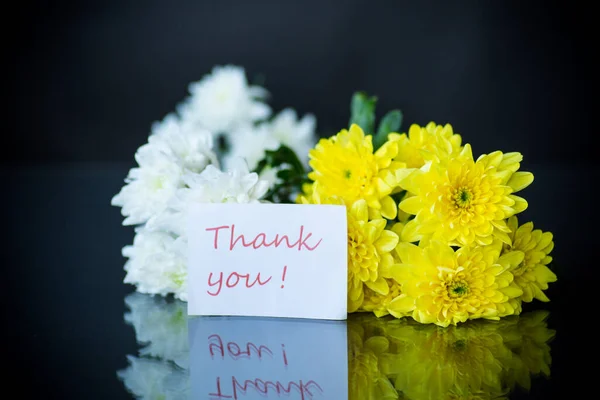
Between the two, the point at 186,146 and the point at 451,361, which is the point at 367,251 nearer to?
the point at 451,361

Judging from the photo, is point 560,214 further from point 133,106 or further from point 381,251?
point 133,106

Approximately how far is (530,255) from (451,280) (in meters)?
0.14

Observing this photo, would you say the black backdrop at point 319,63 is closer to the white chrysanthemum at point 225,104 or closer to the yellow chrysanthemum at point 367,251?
the white chrysanthemum at point 225,104

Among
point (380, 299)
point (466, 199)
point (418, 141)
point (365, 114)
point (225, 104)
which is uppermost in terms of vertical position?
point (225, 104)

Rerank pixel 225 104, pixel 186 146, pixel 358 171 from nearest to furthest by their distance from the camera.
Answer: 1. pixel 358 171
2. pixel 186 146
3. pixel 225 104

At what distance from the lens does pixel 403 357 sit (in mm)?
806

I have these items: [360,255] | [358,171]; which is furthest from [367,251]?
[358,171]

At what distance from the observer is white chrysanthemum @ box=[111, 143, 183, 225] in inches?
40.1

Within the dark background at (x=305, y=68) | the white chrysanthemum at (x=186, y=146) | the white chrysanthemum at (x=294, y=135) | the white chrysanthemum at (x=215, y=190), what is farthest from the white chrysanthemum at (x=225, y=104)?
the white chrysanthemum at (x=215, y=190)

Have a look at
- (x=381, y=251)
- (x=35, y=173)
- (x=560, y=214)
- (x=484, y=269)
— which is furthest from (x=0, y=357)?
(x=35, y=173)

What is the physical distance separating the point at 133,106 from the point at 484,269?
2.29 m

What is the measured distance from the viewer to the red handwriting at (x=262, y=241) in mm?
915

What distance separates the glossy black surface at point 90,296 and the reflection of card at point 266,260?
80mm

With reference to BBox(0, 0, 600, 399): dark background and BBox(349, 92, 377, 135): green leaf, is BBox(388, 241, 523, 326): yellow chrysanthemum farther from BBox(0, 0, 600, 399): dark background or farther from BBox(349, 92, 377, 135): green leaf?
BBox(0, 0, 600, 399): dark background
